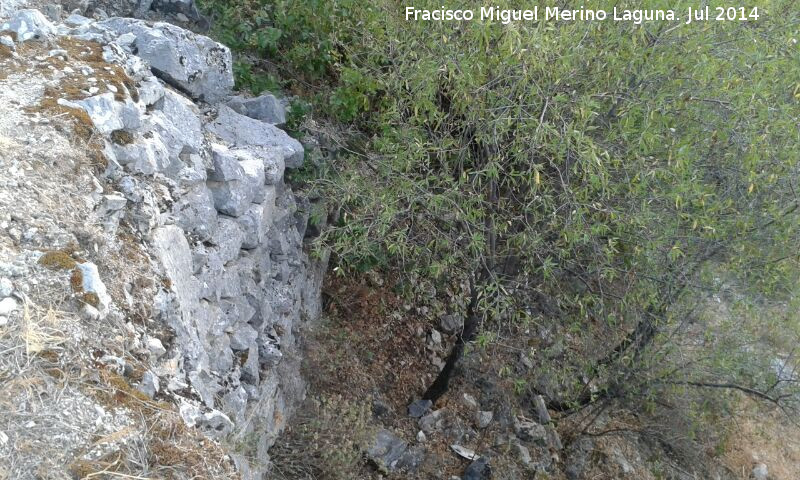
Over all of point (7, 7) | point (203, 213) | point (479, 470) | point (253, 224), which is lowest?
point (479, 470)

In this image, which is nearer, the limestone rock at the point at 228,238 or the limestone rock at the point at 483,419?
the limestone rock at the point at 228,238

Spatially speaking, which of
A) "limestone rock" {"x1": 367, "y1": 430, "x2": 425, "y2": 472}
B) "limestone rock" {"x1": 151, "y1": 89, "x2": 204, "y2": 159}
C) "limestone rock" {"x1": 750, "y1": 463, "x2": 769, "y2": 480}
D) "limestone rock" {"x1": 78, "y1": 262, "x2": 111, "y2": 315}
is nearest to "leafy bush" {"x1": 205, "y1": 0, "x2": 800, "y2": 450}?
"limestone rock" {"x1": 151, "y1": 89, "x2": 204, "y2": 159}

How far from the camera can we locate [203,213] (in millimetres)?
3834

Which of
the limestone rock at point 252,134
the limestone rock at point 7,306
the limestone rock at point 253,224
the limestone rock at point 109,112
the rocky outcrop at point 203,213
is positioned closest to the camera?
the limestone rock at point 7,306

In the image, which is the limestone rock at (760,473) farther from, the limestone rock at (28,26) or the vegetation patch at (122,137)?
the limestone rock at (28,26)

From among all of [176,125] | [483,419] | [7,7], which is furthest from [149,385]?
[483,419]

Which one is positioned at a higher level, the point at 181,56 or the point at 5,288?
the point at 181,56

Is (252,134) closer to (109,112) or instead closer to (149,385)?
(109,112)

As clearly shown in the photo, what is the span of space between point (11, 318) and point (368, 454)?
11.9ft

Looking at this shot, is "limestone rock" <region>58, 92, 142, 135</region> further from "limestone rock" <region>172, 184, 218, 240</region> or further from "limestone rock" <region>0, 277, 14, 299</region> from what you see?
"limestone rock" <region>0, 277, 14, 299</region>

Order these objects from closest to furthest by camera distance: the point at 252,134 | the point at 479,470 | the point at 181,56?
the point at 181,56 < the point at 252,134 < the point at 479,470

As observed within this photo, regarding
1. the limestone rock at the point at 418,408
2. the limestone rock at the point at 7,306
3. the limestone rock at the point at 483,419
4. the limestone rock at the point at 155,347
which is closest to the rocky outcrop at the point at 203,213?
the limestone rock at the point at 155,347

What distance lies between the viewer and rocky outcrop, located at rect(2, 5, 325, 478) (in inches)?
121

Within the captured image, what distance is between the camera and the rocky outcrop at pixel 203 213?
121 inches
